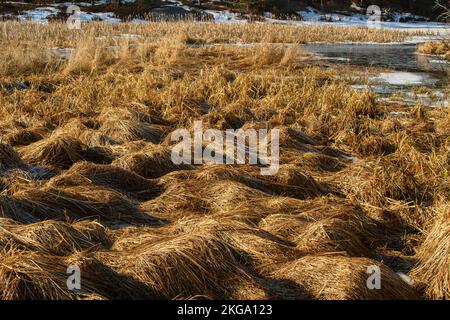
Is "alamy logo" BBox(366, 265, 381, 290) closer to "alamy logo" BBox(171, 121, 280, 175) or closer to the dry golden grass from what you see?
the dry golden grass

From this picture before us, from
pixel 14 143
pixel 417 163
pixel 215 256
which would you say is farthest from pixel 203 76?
pixel 215 256

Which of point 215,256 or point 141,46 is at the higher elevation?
point 141,46

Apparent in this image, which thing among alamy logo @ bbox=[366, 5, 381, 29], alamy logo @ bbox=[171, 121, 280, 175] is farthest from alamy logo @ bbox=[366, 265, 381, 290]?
alamy logo @ bbox=[366, 5, 381, 29]

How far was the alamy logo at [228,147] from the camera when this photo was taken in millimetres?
5875

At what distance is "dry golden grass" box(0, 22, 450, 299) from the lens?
3227 mm

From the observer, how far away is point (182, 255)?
334 cm

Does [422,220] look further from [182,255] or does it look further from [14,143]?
[14,143]

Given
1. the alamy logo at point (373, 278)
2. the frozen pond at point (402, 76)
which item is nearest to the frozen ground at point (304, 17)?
the frozen pond at point (402, 76)

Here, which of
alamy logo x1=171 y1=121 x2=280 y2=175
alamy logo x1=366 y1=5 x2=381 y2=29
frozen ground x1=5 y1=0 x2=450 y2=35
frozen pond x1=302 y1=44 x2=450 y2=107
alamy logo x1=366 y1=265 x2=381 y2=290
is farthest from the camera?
alamy logo x1=366 y1=5 x2=381 y2=29

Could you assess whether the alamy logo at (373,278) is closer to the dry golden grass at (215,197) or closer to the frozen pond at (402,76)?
the dry golden grass at (215,197)

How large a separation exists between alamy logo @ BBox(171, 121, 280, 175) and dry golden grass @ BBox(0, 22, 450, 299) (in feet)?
0.56

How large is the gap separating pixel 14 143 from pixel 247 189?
3.09 m

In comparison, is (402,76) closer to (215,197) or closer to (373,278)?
(215,197)

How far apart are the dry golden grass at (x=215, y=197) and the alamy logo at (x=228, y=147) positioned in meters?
0.17
